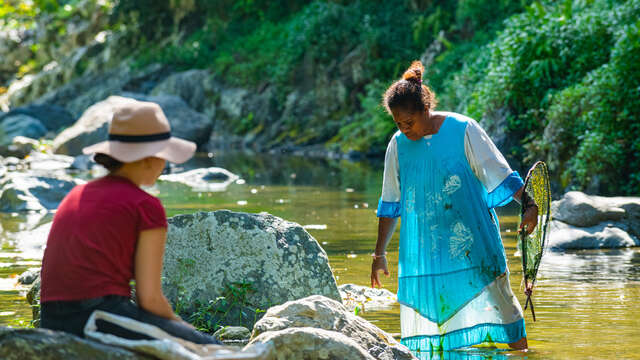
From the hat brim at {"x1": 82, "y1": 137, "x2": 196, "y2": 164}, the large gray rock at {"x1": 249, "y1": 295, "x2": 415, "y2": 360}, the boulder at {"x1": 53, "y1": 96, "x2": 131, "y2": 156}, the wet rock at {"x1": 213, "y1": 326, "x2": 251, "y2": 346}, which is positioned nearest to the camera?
the hat brim at {"x1": 82, "y1": 137, "x2": 196, "y2": 164}

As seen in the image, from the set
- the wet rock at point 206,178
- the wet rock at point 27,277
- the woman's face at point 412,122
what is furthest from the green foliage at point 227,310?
the wet rock at point 206,178

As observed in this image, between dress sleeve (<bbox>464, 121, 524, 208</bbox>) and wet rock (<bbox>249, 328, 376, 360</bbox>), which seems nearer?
wet rock (<bbox>249, 328, 376, 360</bbox>)

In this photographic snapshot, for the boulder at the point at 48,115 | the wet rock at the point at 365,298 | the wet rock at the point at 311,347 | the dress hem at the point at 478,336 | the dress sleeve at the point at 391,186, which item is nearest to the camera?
the wet rock at the point at 311,347

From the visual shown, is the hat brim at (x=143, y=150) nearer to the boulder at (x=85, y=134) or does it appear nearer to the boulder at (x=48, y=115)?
the boulder at (x=85, y=134)

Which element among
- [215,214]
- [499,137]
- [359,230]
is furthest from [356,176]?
[215,214]

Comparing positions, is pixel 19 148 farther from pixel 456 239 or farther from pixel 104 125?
pixel 456 239

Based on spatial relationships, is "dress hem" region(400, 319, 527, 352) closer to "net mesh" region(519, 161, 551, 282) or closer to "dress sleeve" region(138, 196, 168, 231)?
"net mesh" region(519, 161, 551, 282)

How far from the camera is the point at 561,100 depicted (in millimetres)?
13562

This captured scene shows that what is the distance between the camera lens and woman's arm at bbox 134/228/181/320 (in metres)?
3.27

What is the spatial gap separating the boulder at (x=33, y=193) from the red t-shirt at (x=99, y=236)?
10915 millimetres

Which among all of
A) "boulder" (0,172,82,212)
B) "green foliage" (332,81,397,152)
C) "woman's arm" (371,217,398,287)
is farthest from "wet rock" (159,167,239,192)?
"woman's arm" (371,217,398,287)

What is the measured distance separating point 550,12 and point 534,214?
12.8 meters

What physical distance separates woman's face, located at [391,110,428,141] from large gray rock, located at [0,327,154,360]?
2.17m

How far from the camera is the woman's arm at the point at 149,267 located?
3273 mm
